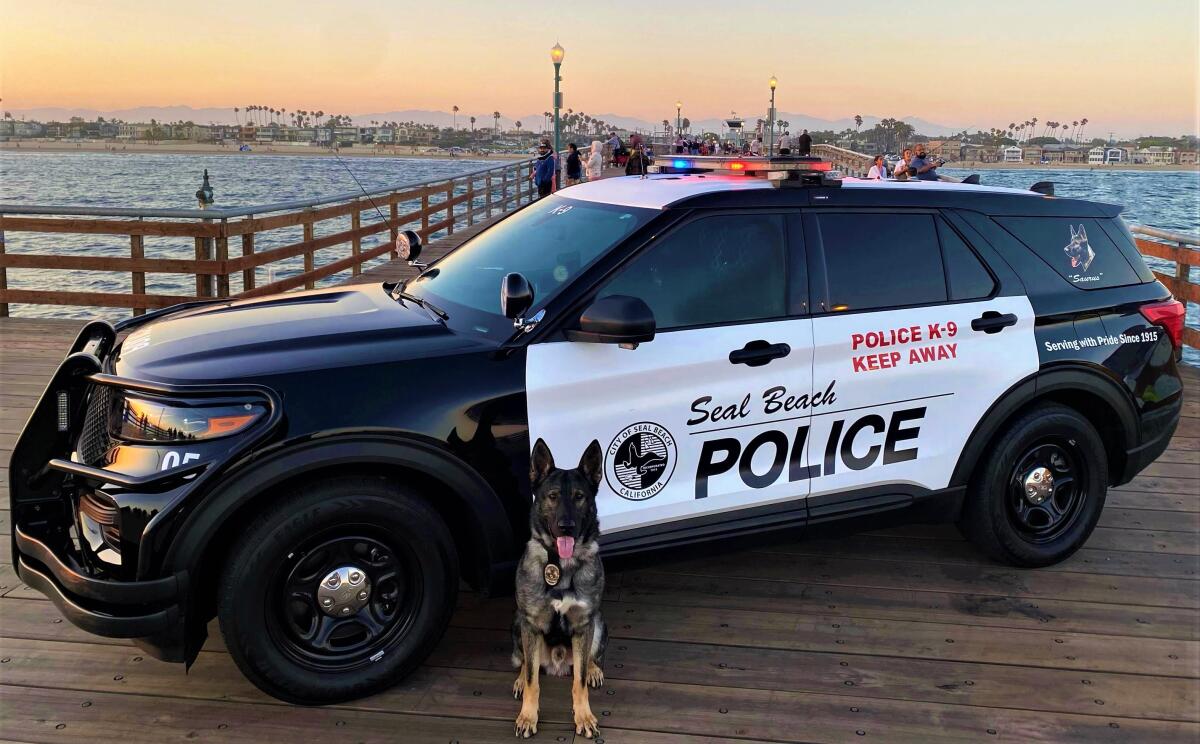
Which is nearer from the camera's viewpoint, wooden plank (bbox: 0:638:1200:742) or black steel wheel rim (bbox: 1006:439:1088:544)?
wooden plank (bbox: 0:638:1200:742)

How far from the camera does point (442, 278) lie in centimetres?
413

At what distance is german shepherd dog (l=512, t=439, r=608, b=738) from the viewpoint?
2986 millimetres

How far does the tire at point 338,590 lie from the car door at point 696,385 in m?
0.57

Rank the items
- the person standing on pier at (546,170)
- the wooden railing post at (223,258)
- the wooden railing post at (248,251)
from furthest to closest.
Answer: the person standing on pier at (546,170), the wooden railing post at (248,251), the wooden railing post at (223,258)

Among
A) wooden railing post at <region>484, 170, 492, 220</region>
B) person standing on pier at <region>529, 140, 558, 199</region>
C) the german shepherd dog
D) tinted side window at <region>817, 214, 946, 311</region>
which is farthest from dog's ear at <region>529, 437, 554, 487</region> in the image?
wooden railing post at <region>484, 170, 492, 220</region>

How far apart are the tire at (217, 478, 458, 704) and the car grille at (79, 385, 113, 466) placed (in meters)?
0.56

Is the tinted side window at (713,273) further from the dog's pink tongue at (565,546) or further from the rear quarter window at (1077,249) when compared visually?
the rear quarter window at (1077,249)

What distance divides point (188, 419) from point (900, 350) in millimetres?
2641

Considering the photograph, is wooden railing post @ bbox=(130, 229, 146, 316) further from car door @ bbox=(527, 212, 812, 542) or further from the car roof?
car door @ bbox=(527, 212, 812, 542)

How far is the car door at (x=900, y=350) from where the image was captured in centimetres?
380

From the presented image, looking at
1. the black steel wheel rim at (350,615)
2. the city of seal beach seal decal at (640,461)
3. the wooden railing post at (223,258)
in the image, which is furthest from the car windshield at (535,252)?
the wooden railing post at (223,258)

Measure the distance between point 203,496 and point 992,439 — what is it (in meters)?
3.19

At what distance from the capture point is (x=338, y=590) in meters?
3.11

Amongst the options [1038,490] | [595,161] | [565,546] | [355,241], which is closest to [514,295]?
[565,546]
